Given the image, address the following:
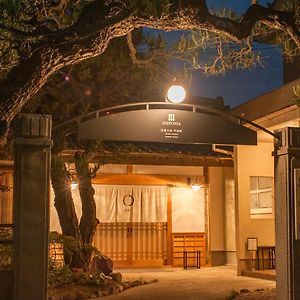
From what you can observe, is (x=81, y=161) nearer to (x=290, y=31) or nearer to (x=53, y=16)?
(x=53, y=16)

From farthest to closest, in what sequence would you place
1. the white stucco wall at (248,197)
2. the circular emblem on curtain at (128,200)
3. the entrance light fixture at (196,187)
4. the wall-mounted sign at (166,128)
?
the entrance light fixture at (196,187) → the circular emblem on curtain at (128,200) → the white stucco wall at (248,197) → the wall-mounted sign at (166,128)

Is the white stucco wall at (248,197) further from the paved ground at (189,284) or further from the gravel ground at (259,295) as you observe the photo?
the gravel ground at (259,295)

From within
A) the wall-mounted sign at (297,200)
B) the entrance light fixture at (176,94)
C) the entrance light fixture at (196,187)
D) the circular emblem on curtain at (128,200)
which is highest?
the entrance light fixture at (176,94)

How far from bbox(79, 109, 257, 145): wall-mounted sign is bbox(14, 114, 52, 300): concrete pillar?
27.0 inches

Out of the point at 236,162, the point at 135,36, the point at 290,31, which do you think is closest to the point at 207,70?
the point at 290,31

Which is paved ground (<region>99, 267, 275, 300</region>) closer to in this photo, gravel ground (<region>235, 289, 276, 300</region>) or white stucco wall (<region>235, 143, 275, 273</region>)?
gravel ground (<region>235, 289, 276, 300</region>)

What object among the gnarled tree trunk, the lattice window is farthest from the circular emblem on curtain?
the gnarled tree trunk

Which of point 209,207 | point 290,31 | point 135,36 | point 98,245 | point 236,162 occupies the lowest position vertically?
point 98,245

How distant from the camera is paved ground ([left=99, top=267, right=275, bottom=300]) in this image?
41.5 ft

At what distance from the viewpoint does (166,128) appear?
27.8ft

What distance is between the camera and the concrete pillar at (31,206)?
24.8ft

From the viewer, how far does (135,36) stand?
46.2ft

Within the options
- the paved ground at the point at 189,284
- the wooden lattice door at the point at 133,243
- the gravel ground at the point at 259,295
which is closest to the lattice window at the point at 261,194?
the paved ground at the point at 189,284

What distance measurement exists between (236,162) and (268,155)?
3.76ft
